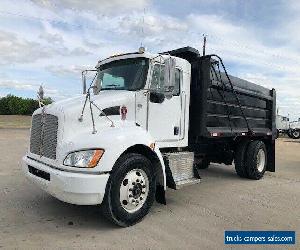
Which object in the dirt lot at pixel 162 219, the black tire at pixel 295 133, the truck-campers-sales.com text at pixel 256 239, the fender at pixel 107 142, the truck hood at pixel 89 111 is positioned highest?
the truck hood at pixel 89 111

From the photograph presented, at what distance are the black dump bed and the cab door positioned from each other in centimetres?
62

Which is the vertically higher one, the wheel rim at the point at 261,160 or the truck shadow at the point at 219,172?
the wheel rim at the point at 261,160

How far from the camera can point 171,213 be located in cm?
616

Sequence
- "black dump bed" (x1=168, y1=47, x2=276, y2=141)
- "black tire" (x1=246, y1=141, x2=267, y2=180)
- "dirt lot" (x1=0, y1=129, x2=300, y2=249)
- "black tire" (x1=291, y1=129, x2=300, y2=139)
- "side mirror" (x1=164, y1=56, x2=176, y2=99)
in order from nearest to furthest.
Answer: "dirt lot" (x1=0, y1=129, x2=300, y2=249) < "side mirror" (x1=164, y1=56, x2=176, y2=99) < "black dump bed" (x1=168, y1=47, x2=276, y2=141) < "black tire" (x1=246, y1=141, x2=267, y2=180) < "black tire" (x1=291, y1=129, x2=300, y2=139)

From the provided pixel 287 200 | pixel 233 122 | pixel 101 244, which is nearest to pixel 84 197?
pixel 101 244

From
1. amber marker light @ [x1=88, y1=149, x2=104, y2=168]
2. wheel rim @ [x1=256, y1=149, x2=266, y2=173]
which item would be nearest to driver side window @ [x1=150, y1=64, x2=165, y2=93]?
amber marker light @ [x1=88, y1=149, x2=104, y2=168]

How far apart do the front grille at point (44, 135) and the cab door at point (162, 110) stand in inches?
67.6

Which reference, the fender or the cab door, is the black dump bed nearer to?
the cab door

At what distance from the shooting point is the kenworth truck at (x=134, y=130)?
200 inches

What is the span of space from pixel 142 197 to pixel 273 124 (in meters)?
6.28

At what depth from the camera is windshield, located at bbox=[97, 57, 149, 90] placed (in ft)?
20.7

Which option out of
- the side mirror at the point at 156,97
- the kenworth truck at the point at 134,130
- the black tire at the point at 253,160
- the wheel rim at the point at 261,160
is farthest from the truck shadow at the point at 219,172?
the side mirror at the point at 156,97

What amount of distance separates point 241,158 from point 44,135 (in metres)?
5.63

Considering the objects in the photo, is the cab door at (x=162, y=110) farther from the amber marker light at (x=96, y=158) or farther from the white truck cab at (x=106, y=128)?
the amber marker light at (x=96, y=158)
